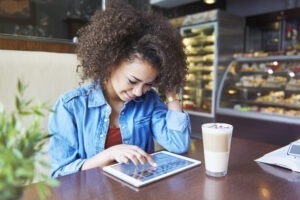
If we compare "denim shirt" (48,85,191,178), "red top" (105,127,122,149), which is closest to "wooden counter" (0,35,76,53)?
"denim shirt" (48,85,191,178)

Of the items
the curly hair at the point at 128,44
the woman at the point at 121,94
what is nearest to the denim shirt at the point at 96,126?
the woman at the point at 121,94

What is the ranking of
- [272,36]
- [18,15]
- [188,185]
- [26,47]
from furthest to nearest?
[272,36]
[18,15]
[26,47]
[188,185]

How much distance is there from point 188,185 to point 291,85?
3.01 meters

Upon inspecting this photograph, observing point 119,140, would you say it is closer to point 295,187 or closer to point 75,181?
point 75,181

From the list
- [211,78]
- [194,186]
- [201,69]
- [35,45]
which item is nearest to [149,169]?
[194,186]

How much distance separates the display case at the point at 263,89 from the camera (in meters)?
3.14

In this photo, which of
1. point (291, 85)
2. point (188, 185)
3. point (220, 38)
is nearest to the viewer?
point (188, 185)

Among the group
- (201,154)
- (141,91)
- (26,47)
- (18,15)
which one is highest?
(18,15)

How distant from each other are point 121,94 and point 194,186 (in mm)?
560

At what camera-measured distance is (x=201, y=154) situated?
104 centimetres

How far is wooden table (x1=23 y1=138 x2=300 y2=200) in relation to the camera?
2.15ft

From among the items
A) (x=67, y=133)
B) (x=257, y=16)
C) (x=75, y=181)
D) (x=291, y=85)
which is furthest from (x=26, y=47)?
(x=257, y=16)

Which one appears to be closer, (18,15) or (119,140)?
(119,140)

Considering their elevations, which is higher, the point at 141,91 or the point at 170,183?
the point at 141,91
